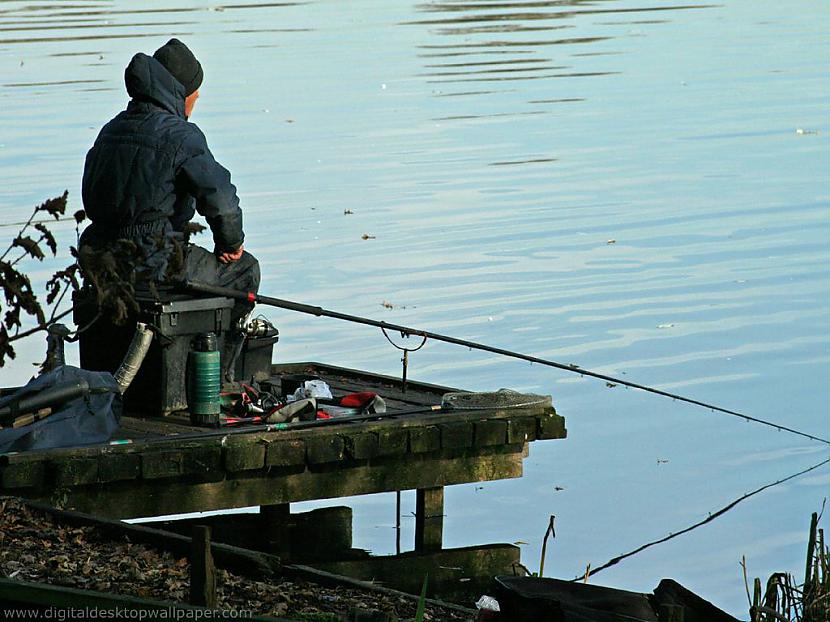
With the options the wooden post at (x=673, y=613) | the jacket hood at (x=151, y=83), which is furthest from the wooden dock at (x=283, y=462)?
the wooden post at (x=673, y=613)

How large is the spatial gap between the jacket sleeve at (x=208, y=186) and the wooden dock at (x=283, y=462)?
92 cm

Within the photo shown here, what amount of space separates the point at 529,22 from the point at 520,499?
2920cm

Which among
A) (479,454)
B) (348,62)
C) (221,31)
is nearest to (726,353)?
(479,454)

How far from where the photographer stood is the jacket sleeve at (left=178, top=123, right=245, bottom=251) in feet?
28.2

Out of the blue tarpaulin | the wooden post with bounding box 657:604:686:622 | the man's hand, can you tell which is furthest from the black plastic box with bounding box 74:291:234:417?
the wooden post with bounding box 657:604:686:622

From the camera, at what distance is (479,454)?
29.3 ft

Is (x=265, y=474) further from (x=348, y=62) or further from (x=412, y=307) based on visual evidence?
(x=348, y=62)

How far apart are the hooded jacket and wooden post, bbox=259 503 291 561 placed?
4.29 ft

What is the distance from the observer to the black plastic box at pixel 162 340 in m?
8.49

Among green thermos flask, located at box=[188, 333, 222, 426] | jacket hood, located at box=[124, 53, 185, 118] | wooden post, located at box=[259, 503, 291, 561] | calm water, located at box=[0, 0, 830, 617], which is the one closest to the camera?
green thermos flask, located at box=[188, 333, 222, 426]

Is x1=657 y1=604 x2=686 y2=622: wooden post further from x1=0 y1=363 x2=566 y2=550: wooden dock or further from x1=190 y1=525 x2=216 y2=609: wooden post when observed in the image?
x1=0 y1=363 x2=566 y2=550: wooden dock

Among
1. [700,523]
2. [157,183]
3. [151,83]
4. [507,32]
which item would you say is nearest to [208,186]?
[157,183]

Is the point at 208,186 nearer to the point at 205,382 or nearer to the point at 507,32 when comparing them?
the point at 205,382

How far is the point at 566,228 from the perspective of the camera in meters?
16.2
